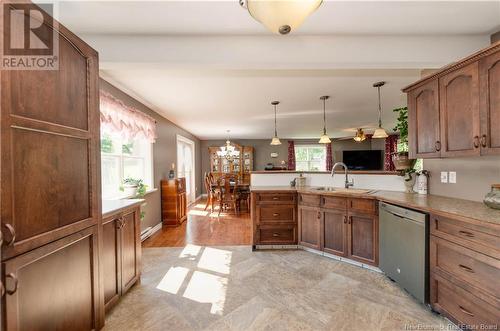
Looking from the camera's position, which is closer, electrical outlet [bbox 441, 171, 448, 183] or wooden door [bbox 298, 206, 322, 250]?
electrical outlet [bbox 441, 171, 448, 183]

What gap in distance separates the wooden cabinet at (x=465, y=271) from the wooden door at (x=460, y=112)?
641 millimetres

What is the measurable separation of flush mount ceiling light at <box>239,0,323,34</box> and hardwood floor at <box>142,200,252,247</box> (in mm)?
2968

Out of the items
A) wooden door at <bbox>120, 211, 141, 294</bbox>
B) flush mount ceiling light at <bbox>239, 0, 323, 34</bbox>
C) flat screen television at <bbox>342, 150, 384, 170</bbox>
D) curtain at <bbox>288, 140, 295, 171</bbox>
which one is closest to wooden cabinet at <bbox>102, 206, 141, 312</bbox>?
wooden door at <bbox>120, 211, 141, 294</bbox>

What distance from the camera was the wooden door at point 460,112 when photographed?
161 cm

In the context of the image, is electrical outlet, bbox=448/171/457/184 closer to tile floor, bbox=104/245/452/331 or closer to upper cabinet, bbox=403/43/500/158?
upper cabinet, bbox=403/43/500/158

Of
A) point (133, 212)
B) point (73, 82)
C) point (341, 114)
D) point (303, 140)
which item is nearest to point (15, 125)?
point (73, 82)

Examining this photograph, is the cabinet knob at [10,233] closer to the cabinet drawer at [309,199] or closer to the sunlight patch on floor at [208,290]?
the sunlight patch on floor at [208,290]

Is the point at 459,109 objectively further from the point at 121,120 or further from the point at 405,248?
the point at 121,120

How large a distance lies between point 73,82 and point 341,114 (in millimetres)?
4761

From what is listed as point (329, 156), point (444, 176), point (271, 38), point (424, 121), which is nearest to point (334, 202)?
point (444, 176)

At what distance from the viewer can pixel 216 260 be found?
2.67 meters

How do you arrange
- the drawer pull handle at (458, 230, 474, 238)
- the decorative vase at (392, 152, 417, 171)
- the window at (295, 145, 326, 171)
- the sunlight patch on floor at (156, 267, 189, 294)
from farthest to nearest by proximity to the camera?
1. the window at (295, 145, 326, 171)
2. the decorative vase at (392, 152, 417, 171)
3. the sunlight patch on floor at (156, 267, 189, 294)
4. the drawer pull handle at (458, 230, 474, 238)

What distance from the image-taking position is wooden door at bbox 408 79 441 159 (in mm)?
1933

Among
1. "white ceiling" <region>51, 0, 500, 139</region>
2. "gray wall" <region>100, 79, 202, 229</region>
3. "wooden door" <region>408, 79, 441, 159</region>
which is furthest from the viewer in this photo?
"gray wall" <region>100, 79, 202, 229</region>
